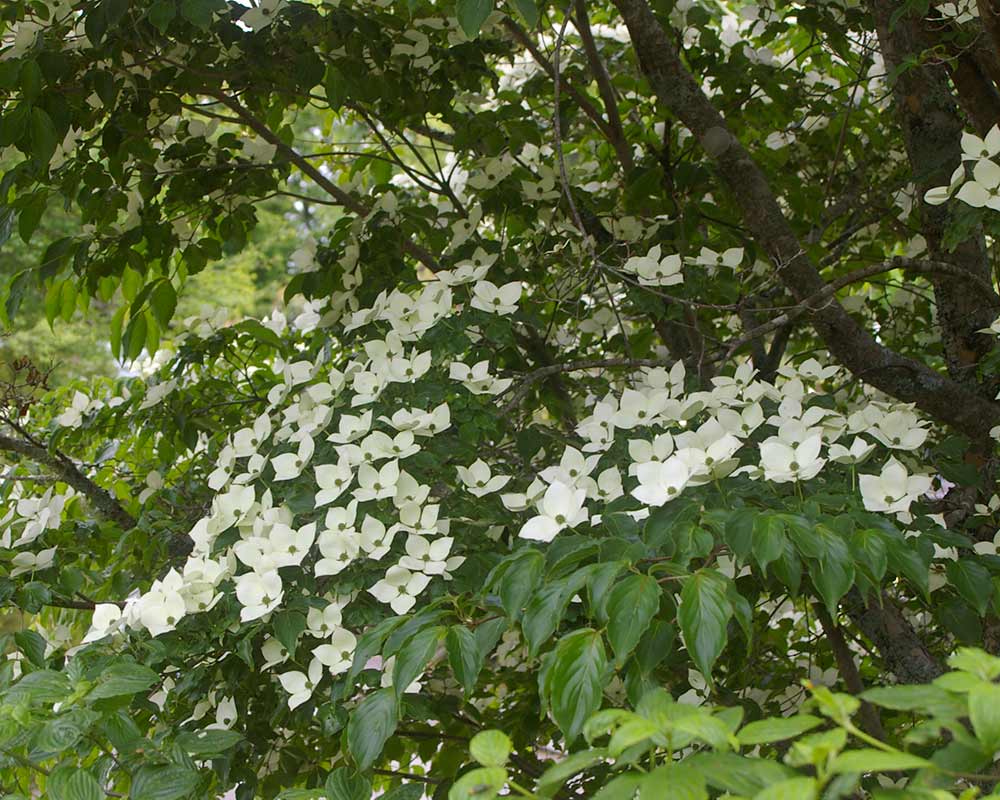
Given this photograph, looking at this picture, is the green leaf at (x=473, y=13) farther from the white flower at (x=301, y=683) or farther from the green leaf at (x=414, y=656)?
the white flower at (x=301, y=683)

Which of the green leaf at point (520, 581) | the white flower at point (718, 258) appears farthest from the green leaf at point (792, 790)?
the white flower at point (718, 258)

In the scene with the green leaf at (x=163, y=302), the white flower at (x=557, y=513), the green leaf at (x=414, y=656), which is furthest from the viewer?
the green leaf at (x=163, y=302)

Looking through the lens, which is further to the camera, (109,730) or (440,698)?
(440,698)

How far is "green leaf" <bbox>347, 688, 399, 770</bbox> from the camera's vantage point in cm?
106

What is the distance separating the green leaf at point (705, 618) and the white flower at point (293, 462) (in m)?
0.67

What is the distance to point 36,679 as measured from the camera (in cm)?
109

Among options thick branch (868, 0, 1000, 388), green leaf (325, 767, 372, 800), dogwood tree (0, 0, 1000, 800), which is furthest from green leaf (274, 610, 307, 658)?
thick branch (868, 0, 1000, 388)

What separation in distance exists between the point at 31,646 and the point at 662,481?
874mm

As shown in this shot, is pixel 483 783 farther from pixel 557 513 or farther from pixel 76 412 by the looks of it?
pixel 76 412

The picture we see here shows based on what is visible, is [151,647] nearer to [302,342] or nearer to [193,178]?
[193,178]

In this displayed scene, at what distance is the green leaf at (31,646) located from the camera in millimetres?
1405

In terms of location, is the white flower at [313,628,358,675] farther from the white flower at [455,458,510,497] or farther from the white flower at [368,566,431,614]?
the white flower at [455,458,510,497]

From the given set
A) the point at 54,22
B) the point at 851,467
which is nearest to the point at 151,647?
the point at 851,467

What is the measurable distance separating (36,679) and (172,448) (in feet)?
3.54
